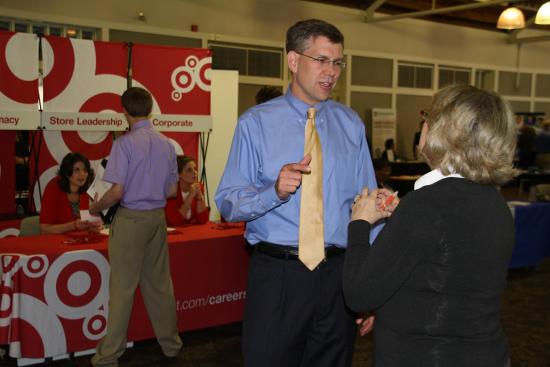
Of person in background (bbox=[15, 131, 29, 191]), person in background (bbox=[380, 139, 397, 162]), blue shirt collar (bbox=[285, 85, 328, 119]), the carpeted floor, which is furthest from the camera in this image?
person in background (bbox=[380, 139, 397, 162])

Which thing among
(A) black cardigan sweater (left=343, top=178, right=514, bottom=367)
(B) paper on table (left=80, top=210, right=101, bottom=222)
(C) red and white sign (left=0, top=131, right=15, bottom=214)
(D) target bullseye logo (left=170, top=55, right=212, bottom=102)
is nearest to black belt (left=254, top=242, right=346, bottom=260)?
(A) black cardigan sweater (left=343, top=178, right=514, bottom=367)

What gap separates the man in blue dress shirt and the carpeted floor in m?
1.72

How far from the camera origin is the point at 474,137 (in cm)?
134

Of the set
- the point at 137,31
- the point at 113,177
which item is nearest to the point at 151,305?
the point at 113,177

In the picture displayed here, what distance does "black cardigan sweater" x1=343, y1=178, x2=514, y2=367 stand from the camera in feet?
4.33

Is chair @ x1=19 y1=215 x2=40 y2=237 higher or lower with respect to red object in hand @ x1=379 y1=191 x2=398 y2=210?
lower

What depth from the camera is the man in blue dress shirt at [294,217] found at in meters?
1.90

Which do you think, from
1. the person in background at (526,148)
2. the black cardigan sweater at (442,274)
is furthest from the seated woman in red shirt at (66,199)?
the person in background at (526,148)

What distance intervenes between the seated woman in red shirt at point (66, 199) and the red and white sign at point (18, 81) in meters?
1.07

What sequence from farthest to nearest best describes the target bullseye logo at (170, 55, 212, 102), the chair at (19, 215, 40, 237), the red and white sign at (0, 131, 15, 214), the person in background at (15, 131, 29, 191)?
the target bullseye logo at (170, 55, 212, 102), the person in background at (15, 131, 29, 191), the red and white sign at (0, 131, 15, 214), the chair at (19, 215, 40, 237)

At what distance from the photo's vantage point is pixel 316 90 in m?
1.99

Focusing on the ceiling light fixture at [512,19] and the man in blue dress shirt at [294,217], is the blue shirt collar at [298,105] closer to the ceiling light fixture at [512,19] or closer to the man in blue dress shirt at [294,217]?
the man in blue dress shirt at [294,217]

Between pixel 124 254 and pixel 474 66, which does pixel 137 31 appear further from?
pixel 474 66

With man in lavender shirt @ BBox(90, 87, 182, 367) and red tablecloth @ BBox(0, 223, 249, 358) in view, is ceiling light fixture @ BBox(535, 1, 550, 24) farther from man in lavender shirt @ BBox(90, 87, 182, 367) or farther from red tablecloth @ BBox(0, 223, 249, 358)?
man in lavender shirt @ BBox(90, 87, 182, 367)
